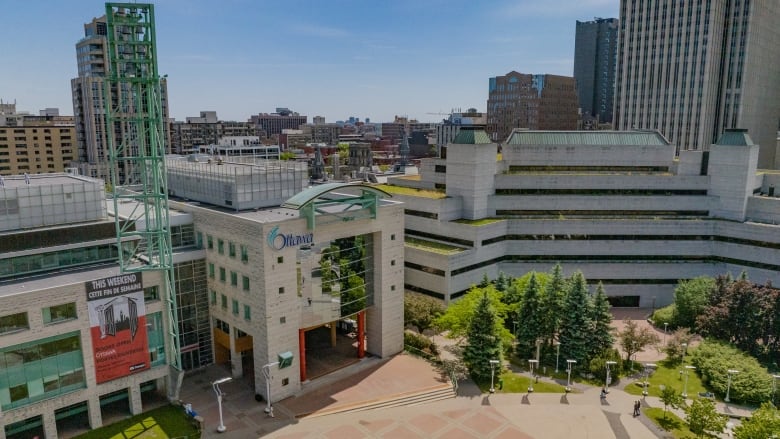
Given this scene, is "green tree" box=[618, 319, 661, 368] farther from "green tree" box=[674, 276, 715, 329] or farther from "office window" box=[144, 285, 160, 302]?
"office window" box=[144, 285, 160, 302]

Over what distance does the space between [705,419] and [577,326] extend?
15.6 m

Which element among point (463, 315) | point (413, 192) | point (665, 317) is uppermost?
point (413, 192)

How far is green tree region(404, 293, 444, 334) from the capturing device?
2504 inches

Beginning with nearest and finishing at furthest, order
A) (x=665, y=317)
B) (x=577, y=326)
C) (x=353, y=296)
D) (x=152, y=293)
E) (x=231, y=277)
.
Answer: (x=152, y=293), (x=231, y=277), (x=353, y=296), (x=577, y=326), (x=665, y=317)

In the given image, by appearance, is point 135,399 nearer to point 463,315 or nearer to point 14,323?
point 14,323

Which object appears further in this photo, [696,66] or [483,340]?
[696,66]

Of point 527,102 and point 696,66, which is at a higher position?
point 696,66

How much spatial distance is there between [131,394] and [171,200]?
21.1m

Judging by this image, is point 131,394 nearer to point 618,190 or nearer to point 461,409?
point 461,409

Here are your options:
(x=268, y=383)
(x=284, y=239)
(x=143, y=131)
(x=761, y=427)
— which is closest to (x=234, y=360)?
(x=268, y=383)

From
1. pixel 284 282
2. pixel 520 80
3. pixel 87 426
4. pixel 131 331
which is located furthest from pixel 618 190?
pixel 520 80

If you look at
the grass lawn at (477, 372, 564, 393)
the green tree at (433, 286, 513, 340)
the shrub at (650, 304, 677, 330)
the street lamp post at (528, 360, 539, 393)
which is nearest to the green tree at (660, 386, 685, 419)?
the grass lawn at (477, 372, 564, 393)

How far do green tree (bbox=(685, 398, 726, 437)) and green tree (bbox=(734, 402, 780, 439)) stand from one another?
2404mm

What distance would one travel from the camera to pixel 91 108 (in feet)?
439
